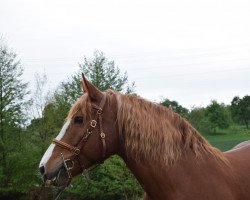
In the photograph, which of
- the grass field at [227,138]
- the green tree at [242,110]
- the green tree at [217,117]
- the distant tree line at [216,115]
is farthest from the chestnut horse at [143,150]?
the green tree at [242,110]

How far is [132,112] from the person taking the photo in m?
4.21

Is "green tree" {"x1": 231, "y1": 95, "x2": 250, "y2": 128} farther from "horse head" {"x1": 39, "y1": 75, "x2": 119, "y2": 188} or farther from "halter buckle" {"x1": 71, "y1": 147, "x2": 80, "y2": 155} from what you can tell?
"halter buckle" {"x1": 71, "y1": 147, "x2": 80, "y2": 155}

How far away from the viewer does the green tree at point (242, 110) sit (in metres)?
41.1

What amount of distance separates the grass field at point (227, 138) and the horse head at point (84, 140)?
1653 centimetres

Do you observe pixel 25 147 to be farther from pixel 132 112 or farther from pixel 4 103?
pixel 132 112

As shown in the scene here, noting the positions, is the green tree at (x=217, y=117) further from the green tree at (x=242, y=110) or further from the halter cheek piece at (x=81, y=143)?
the halter cheek piece at (x=81, y=143)

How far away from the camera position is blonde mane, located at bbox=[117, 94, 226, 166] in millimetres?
4137

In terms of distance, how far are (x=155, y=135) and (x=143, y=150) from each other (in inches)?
6.9

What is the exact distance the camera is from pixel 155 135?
164 inches

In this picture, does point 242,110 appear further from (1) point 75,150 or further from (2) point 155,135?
(1) point 75,150

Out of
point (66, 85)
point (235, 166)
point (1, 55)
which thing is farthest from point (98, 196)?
point (235, 166)

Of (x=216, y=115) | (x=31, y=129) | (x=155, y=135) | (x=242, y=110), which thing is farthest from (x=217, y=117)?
(x=155, y=135)

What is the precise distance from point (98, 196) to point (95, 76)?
258 inches

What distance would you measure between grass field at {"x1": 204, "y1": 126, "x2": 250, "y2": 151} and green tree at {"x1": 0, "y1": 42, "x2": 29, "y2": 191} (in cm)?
1017
